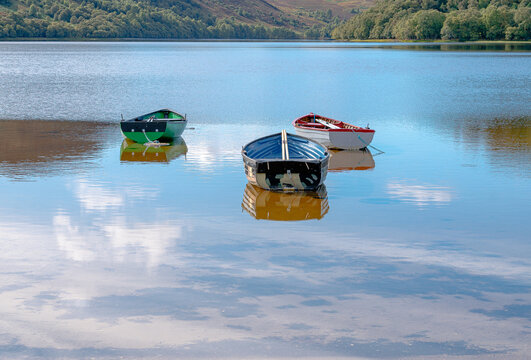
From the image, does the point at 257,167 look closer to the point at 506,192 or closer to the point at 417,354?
the point at 506,192

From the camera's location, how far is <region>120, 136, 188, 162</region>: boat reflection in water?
2936 cm

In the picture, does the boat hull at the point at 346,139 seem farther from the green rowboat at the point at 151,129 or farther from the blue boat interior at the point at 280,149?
the green rowboat at the point at 151,129

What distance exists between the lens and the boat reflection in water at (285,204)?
64.6ft

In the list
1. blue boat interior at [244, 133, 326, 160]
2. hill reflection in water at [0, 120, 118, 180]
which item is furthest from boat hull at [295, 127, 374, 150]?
hill reflection in water at [0, 120, 118, 180]

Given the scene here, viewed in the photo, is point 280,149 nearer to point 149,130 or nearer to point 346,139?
point 346,139

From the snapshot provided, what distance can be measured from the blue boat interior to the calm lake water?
1201mm

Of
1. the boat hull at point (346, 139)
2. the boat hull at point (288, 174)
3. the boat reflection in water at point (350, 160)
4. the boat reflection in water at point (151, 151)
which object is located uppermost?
the boat hull at point (288, 174)

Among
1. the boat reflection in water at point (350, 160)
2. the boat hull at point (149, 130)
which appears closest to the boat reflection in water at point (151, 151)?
the boat hull at point (149, 130)

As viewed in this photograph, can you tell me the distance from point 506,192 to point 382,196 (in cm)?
385

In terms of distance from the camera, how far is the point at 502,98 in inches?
2323

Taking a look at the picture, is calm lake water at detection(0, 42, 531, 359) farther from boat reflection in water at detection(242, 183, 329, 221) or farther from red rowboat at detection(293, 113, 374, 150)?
red rowboat at detection(293, 113, 374, 150)

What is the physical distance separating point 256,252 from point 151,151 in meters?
16.5

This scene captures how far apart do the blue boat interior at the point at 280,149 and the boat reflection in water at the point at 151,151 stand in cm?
506

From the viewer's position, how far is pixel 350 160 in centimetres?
Answer: 2919
